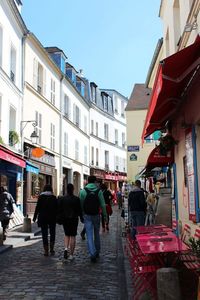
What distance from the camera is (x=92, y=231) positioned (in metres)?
9.05

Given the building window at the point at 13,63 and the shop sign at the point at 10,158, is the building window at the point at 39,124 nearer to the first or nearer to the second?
the building window at the point at 13,63

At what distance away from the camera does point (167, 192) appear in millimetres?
11703

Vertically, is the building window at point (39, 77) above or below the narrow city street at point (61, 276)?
above

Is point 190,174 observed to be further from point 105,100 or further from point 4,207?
point 105,100

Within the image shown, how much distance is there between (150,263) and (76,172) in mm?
28217

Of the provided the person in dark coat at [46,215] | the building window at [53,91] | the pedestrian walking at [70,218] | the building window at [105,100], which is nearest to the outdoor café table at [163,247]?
the pedestrian walking at [70,218]

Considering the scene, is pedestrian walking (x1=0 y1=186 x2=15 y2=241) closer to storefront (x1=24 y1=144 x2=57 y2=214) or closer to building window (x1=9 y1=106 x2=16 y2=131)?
storefront (x1=24 y1=144 x2=57 y2=214)

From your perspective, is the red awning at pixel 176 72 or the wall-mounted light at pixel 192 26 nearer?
the red awning at pixel 176 72

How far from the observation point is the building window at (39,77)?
22.8 metres

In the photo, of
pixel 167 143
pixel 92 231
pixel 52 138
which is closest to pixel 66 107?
pixel 52 138

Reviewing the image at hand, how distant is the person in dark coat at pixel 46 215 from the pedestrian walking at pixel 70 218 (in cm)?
77

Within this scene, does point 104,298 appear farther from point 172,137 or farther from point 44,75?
point 44,75

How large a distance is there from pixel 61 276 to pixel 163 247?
2676 millimetres

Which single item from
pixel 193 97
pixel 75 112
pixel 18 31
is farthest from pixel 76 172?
pixel 193 97
